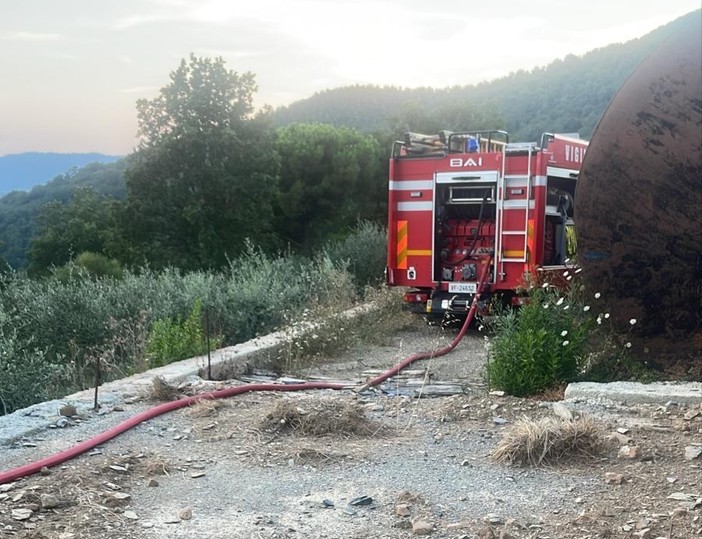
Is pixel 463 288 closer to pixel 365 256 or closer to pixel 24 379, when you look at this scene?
pixel 24 379

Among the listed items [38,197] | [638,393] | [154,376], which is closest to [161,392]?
[154,376]

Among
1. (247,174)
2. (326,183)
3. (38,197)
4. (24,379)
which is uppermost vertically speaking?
(247,174)

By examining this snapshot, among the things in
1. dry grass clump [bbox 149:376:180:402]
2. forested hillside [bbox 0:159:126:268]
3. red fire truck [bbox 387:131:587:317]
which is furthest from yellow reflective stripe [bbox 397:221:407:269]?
forested hillside [bbox 0:159:126:268]

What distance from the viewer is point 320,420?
5.00 m

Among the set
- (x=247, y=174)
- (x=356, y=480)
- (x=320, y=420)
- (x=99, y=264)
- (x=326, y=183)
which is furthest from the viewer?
(x=326, y=183)

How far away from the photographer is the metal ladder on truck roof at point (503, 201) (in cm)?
998

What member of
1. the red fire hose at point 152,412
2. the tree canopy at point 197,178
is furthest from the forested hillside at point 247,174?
the red fire hose at point 152,412

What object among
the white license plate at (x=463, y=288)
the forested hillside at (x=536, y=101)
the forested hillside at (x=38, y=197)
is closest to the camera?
the white license plate at (x=463, y=288)

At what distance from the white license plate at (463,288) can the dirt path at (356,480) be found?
15.7 feet

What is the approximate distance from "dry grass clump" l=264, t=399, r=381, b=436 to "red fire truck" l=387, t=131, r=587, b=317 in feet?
16.9

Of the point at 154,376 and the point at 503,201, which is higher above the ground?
the point at 503,201

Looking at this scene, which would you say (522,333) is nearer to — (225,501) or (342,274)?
(225,501)

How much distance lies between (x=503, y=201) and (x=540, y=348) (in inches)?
178

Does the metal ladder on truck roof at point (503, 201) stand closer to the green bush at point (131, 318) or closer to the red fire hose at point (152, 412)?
the green bush at point (131, 318)
